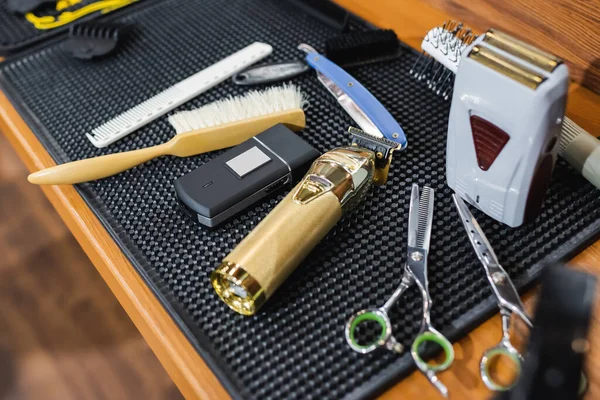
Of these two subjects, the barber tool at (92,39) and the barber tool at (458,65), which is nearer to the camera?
the barber tool at (458,65)

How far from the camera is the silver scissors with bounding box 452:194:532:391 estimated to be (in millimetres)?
473

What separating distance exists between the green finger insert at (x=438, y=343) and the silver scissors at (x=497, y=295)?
0.09 feet

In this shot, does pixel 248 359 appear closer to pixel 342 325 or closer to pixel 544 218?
pixel 342 325

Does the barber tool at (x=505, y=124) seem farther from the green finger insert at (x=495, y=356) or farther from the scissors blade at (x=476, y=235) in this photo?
the green finger insert at (x=495, y=356)

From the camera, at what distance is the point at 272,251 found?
50 cm

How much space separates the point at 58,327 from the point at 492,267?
80 cm

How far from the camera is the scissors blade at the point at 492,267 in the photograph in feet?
1.64


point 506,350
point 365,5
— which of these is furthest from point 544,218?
point 365,5

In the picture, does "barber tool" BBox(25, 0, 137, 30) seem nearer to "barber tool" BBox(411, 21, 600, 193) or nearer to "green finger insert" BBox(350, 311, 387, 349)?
"barber tool" BBox(411, 21, 600, 193)

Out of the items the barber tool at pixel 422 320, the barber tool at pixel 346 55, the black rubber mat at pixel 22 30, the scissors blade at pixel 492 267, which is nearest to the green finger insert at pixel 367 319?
the barber tool at pixel 422 320

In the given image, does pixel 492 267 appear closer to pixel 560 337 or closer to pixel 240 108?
pixel 560 337

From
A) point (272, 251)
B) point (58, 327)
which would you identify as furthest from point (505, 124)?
point (58, 327)

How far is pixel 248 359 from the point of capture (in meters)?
0.50

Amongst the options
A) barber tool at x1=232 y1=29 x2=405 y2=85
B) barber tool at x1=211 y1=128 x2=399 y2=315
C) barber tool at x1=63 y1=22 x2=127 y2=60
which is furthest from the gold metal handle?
barber tool at x1=63 y1=22 x2=127 y2=60
